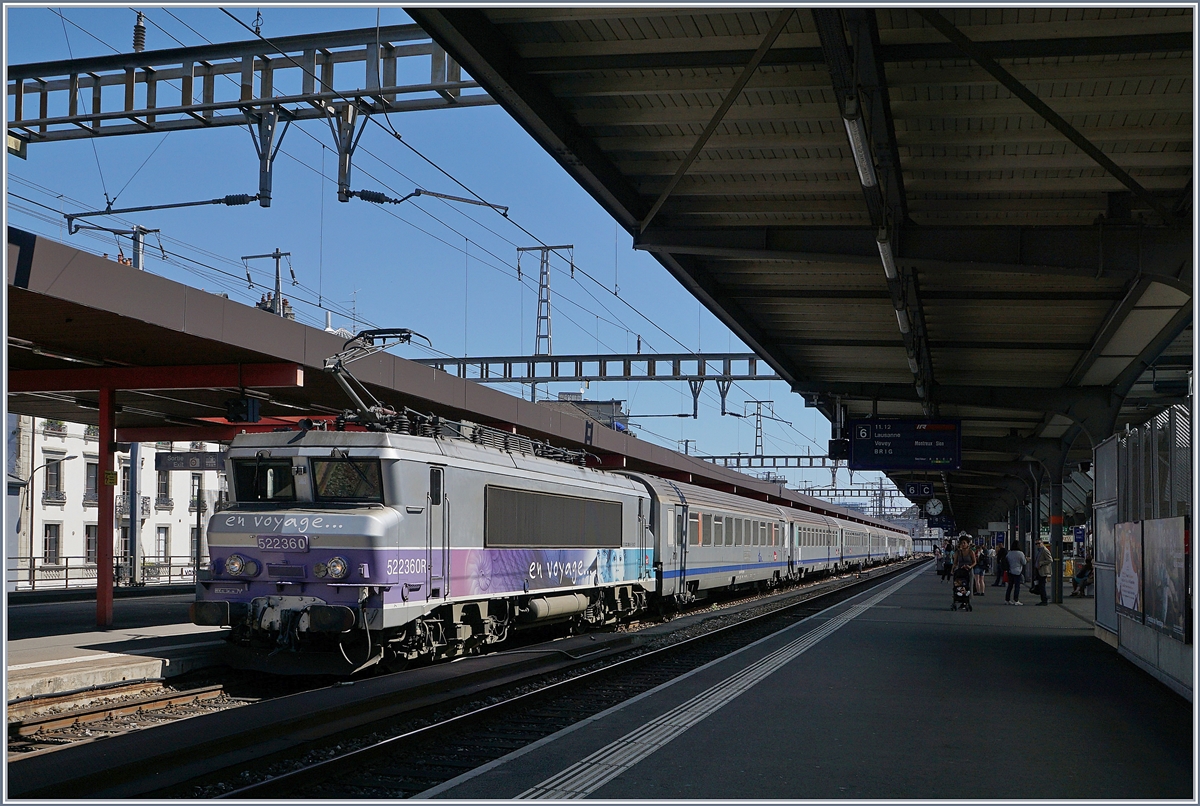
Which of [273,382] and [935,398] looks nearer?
[273,382]

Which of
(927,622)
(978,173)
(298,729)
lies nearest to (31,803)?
(298,729)

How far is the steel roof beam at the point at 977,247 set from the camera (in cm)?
1265

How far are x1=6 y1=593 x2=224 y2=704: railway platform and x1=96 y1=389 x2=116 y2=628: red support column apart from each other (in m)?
0.34

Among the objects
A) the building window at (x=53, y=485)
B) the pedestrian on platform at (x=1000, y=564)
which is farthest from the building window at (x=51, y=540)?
the pedestrian on platform at (x=1000, y=564)

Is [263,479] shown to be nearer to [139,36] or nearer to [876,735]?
[876,735]

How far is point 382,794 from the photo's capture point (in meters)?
7.61

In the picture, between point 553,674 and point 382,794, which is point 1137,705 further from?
point 382,794

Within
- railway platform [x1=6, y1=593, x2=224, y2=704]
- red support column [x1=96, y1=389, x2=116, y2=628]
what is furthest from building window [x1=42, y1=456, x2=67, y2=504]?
red support column [x1=96, y1=389, x2=116, y2=628]

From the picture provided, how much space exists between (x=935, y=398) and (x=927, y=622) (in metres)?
5.64

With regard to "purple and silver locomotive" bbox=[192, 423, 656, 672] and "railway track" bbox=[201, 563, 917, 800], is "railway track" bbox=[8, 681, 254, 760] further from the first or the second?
"railway track" bbox=[201, 563, 917, 800]

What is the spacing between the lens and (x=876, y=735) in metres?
9.28

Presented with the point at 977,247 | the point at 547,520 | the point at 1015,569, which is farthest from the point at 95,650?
the point at 1015,569

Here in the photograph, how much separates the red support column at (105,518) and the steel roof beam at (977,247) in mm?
8903

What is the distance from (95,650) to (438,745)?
19.8ft
